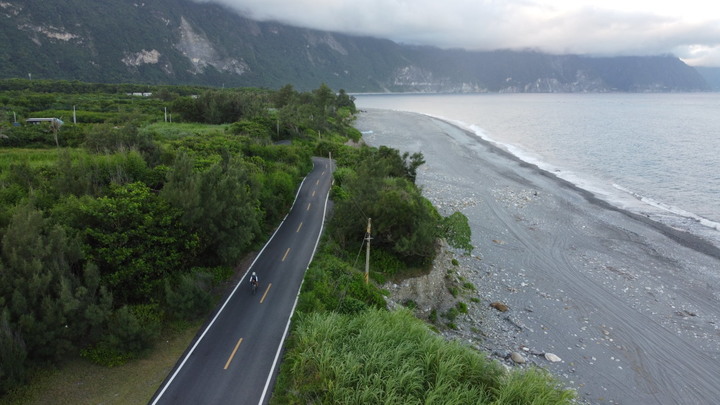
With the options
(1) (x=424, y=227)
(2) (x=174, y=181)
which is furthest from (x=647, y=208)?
(2) (x=174, y=181)

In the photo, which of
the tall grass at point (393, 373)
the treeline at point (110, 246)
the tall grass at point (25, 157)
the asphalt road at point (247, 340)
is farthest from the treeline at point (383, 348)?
the tall grass at point (25, 157)

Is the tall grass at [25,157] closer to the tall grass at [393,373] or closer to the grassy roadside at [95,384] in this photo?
the grassy roadside at [95,384]

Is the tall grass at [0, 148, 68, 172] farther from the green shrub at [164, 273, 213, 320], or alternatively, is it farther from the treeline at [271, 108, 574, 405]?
the treeline at [271, 108, 574, 405]

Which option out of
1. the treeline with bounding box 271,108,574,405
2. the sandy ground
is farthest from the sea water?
the treeline with bounding box 271,108,574,405

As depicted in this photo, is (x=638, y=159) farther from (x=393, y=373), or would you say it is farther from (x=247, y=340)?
(x=247, y=340)

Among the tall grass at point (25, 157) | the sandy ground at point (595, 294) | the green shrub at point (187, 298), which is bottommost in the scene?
the sandy ground at point (595, 294)

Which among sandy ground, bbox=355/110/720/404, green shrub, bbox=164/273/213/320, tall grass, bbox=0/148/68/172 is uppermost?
tall grass, bbox=0/148/68/172
